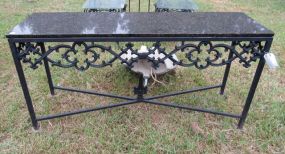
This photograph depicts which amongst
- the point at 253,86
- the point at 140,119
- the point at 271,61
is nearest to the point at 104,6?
the point at 140,119

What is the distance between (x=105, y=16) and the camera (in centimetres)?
185

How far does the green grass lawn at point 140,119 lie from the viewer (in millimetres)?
1914

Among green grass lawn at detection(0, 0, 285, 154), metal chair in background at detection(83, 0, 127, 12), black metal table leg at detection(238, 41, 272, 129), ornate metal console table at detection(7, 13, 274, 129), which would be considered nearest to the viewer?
ornate metal console table at detection(7, 13, 274, 129)

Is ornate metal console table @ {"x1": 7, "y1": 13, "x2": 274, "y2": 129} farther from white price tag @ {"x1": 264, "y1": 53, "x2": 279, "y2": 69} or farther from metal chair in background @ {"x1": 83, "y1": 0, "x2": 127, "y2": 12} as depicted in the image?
metal chair in background @ {"x1": 83, "y1": 0, "x2": 127, "y2": 12}

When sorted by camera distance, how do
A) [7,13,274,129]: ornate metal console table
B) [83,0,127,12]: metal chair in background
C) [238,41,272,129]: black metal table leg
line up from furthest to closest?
1. [83,0,127,12]: metal chair in background
2. [238,41,272,129]: black metal table leg
3. [7,13,274,129]: ornate metal console table

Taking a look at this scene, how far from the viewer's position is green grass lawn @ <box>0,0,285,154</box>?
Answer: 1.91 m

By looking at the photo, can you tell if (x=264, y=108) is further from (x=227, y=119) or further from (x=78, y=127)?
(x=78, y=127)

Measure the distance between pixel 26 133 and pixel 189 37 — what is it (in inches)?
57.1

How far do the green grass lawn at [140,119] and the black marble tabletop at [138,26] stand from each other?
2.77 ft

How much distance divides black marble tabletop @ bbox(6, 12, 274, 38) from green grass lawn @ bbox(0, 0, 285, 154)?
0.84 metres

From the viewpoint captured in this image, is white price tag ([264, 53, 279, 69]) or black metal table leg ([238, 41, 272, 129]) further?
black metal table leg ([238, 41, 272, 129])

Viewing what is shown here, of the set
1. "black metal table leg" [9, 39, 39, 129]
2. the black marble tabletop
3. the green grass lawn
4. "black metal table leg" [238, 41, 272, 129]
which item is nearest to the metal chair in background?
the green grass lawn

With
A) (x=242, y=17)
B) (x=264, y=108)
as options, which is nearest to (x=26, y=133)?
(x=242, y=17)

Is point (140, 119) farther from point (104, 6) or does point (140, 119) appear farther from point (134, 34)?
point (104, 6)
